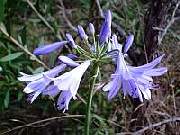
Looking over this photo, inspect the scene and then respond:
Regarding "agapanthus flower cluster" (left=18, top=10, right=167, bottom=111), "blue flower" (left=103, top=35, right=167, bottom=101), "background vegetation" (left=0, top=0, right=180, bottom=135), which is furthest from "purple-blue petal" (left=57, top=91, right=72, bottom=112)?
"background vegetation" (left=0, top=0, right=180, bottom=135)

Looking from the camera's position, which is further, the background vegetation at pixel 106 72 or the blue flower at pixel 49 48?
the background vegetation at pixel 106 72

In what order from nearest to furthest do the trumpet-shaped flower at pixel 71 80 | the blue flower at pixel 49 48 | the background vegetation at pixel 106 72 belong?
the trumpet-shaped flower at pixel 71 80, the blue flower at pixel 49 48, the background vegetation at pixel 106 72

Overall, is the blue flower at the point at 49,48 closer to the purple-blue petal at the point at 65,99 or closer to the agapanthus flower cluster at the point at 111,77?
the agapanthus flower cluster at the point at 111,77

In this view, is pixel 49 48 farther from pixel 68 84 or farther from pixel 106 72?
pixel 106 72

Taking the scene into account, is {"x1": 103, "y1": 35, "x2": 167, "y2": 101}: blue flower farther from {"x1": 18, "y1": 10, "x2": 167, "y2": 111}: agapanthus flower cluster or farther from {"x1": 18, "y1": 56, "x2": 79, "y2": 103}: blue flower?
{"x1": 18, "y1": 56, "x2": 79, "y2": 103}: blue flower

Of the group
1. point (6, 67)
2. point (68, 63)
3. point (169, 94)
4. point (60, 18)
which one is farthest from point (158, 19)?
point (60, 18)

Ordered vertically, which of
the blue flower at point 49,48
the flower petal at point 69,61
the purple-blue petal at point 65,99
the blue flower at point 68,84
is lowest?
the purple-blue petal at point 65,99

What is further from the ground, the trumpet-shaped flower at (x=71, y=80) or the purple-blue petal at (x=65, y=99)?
the trumpet-shaped flower at (x=71, y=80)

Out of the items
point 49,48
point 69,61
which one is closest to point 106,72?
point 49,48

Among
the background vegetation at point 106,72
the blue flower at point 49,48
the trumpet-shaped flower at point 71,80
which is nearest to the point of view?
the trumpet-shaped flower at point 71,80

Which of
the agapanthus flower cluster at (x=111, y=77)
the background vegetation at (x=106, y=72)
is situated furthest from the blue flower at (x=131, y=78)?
the background vegetation at (x=106, y=72)
